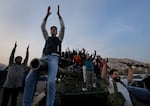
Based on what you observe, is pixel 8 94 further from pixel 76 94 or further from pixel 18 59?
pixel 76 94

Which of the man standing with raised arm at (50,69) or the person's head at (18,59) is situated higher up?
the person's head at (18,59)

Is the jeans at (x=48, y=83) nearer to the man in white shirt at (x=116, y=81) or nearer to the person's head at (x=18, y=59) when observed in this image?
the man in white shirt at (x=116, y=81)

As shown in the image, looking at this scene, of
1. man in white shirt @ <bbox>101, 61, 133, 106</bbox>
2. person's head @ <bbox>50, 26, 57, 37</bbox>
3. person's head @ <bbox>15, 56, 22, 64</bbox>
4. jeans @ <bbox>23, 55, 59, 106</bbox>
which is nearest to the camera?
jeans @ <bbox>23, 55, 59, 106</bbox>

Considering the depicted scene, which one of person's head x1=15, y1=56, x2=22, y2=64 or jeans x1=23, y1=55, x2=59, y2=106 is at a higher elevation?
person's head x1=15, y1=56, x2=22, y2=64

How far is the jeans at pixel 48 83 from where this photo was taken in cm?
415

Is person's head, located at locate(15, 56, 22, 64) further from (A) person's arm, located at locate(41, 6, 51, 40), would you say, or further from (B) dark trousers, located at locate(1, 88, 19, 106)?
(A) person's arm, located at locate(41, 6, 51, 40)

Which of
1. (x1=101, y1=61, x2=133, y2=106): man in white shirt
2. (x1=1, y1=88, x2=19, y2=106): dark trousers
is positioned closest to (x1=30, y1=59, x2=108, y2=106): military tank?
(x1=1, y1=88, x2=19, y2=106): dark trousers

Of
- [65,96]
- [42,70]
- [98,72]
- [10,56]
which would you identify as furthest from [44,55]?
[98,72]

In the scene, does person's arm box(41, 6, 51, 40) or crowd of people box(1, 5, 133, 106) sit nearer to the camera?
crowd of people box(1, 5, 133, 106)

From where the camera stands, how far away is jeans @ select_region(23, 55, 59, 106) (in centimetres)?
415

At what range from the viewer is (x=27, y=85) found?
4.23 meters

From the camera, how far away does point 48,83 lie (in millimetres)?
4145

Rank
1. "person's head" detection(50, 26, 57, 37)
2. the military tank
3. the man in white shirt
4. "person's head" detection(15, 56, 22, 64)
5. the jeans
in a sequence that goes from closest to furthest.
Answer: the jeans
"person's head" detection(50, 26, 57, 37)
the man in white shirt
the military tank
"person's head" detection(15, 56, 22, 64)

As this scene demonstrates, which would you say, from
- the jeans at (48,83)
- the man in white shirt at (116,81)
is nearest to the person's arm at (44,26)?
the jeans at (48,83)
